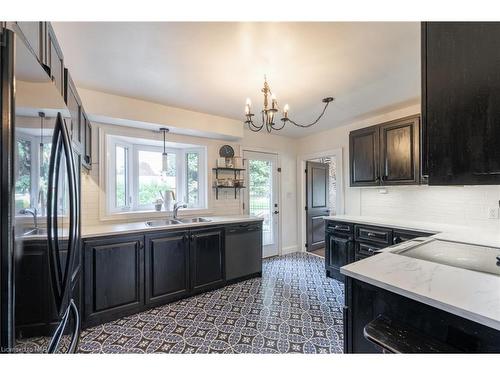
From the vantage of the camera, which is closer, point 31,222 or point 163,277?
point 31,222

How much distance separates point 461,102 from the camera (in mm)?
938

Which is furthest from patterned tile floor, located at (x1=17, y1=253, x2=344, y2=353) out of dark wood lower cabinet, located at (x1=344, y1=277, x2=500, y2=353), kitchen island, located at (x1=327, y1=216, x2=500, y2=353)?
kitchen island, located at (x1=327, y1=216, x2=500, y2=353)

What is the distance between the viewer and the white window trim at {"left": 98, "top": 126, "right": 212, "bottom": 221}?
2824 mm

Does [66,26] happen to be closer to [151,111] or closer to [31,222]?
[151,111]

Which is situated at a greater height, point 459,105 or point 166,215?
point 459,105

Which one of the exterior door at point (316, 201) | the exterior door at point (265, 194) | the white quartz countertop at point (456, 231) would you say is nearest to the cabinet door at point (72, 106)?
the exterior door at point (265, 194)

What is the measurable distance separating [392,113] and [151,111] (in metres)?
3.33

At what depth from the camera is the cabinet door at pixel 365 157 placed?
3.03 metres

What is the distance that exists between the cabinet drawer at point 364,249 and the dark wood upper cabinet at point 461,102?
1.98m

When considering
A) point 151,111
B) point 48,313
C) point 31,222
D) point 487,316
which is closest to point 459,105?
point 487,316

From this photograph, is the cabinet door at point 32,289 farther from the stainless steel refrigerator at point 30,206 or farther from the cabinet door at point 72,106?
the cabinet door at point 72,106

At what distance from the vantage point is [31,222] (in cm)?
64

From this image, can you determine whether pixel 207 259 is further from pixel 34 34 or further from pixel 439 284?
pixel 34 34
